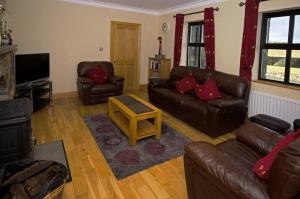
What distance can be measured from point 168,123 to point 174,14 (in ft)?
10.7

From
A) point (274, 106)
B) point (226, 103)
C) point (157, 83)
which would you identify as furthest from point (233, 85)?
point (157, 83)

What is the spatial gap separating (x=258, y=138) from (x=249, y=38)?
231 centimetres

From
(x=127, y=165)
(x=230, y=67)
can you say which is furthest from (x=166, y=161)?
(x=230, y=67)

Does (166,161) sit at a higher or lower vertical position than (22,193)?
lower

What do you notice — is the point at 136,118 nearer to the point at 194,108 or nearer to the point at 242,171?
the point at 194,108

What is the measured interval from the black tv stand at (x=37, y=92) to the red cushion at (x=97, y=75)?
952 millimetres

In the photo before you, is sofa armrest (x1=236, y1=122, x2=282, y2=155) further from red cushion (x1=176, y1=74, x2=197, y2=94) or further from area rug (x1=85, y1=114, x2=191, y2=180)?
red cushion (x1=176, y1=74, x2=197, y2=94)

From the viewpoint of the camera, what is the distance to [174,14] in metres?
5.51

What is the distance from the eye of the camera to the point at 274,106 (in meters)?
3.36

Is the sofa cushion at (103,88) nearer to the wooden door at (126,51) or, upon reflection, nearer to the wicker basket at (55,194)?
the wooden door at (126,51)

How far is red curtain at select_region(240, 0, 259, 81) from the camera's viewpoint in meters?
3.49

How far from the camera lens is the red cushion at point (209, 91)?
11.7 ft

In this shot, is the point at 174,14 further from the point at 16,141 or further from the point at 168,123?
the point at 16,141

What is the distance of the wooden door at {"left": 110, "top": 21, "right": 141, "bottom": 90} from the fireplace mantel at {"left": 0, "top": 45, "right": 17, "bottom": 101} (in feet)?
8.68
